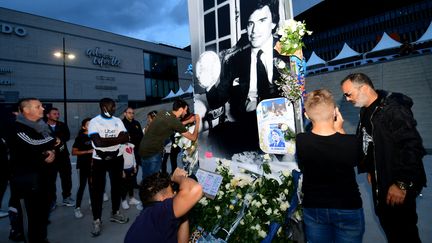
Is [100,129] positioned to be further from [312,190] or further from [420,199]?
[420,199]

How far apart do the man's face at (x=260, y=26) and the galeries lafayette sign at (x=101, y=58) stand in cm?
3403

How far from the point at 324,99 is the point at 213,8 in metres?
3.17

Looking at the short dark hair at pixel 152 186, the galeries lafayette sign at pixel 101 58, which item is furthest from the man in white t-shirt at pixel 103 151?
the galeries lafayette sign at pixel 101 58

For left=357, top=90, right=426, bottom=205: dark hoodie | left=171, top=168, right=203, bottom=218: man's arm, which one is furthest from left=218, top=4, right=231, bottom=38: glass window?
left=171, top=168, right=203, bottom=218: man's arm

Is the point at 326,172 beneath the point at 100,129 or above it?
beneath

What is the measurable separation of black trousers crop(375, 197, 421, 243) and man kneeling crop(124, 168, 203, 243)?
5.14ft

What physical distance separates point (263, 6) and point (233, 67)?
96cm

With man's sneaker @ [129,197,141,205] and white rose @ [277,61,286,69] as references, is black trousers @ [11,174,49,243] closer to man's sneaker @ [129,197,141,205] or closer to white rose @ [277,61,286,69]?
man's sneaker @ [129,197,141,205]

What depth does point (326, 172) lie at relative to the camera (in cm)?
194

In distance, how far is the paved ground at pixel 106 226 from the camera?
140 inches

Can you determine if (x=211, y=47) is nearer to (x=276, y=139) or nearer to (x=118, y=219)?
(x=276, y=139)

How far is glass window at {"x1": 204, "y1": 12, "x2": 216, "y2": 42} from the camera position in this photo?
14.6ft

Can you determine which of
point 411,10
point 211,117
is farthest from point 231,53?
point 411,10

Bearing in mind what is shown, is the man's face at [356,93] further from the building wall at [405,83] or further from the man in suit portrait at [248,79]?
the building wall at [405,83]
